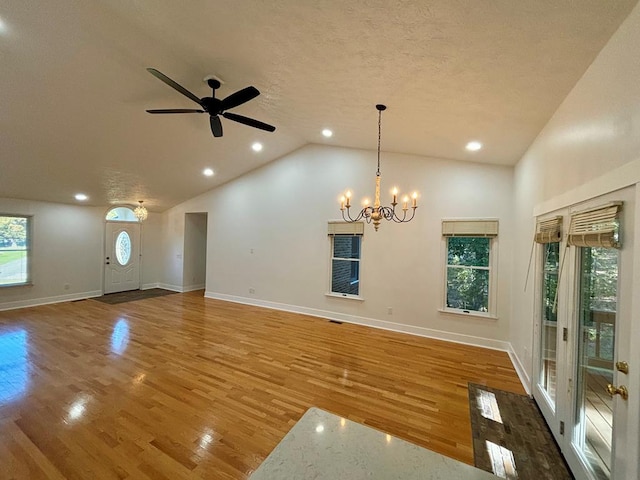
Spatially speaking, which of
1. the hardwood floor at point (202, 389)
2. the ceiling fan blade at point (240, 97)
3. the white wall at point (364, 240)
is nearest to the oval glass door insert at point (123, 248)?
the white wall at point (364, 240)

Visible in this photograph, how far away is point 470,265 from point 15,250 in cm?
910

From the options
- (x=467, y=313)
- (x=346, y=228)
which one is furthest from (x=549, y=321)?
(x=346, y=228)

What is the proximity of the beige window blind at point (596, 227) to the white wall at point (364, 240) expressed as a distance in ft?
8.42

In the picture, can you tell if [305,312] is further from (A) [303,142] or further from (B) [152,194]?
(B) [152,194]

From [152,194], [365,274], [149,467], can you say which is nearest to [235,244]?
[152,194]

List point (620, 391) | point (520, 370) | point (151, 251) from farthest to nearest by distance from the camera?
point (151, 251) → point (520, 370) → point (620, 391)

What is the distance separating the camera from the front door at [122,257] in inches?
304

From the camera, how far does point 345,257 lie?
575 centimetres

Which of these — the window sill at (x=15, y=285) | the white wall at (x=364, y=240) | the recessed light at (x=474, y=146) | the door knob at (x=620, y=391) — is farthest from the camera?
the window sill at (x=15, y=285)

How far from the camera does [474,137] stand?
3475 millimetres

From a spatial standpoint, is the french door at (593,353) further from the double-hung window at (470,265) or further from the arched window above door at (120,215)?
the arched window above door at (120,215)

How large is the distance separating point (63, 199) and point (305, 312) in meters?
6.04

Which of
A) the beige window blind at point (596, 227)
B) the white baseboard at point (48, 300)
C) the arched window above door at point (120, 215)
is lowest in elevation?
the white baseboard at point (48, 300)

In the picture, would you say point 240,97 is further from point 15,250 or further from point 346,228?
point 15,250
